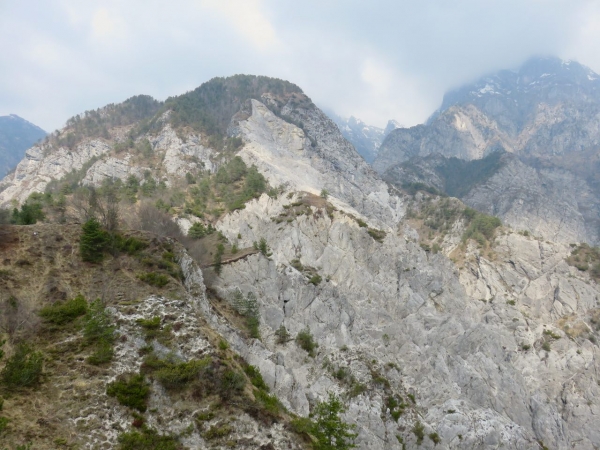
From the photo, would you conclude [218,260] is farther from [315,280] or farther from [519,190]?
[519,190]

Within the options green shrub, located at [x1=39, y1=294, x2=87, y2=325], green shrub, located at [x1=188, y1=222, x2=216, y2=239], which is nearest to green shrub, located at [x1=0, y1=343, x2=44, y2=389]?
green shrub, located at [x1=39, y1=294, x2=87, y2=325]

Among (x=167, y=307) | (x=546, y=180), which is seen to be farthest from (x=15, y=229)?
(x=546, y=180)

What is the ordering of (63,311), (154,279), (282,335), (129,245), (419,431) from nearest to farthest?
(63,311) → (154,279) → (129,245) → (419,431) → (282,335)

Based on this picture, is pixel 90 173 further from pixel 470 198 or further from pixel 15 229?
pixel 470 198

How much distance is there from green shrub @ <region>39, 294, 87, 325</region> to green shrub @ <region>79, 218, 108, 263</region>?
17.9 ft

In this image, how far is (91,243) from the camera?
96.4 feet

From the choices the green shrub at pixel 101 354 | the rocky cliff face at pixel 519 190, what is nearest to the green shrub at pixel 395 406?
the green shrub at pixel 101 354

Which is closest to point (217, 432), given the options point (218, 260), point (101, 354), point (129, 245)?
point (101, 354)

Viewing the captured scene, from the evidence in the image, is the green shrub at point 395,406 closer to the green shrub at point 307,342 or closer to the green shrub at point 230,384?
the green shrub at point 307,342

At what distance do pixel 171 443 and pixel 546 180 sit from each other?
19576 cm

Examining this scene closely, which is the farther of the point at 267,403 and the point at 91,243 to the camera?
the point at 91,243

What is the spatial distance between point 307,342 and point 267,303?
24.6 feet

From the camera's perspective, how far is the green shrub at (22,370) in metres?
17.5

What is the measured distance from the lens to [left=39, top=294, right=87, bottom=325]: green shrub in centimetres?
2283
